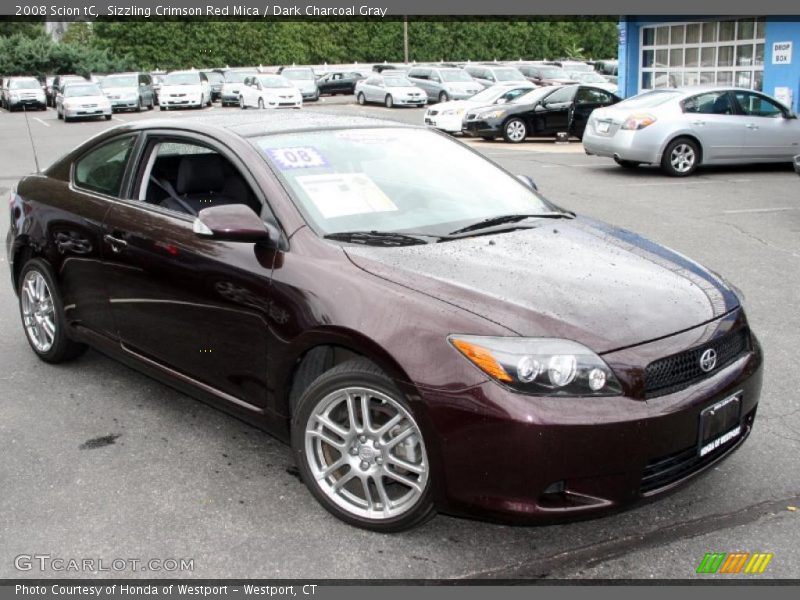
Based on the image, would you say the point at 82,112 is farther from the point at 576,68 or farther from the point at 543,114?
the point at 576,68

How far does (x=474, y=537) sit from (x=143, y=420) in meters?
2.04

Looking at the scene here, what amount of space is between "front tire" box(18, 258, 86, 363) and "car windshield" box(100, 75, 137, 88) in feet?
114

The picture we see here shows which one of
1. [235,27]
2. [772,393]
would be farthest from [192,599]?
[235,27]

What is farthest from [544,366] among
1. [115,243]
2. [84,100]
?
[84,100]

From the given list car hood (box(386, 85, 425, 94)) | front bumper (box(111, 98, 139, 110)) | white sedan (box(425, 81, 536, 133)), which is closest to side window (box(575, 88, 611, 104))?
white sedan (box(425, 81, 536, 133))

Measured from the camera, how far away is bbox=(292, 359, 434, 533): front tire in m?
3.34

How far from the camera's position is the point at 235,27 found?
58281 mm

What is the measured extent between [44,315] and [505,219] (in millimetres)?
2998

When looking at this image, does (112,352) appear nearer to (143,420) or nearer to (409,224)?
(143,420)

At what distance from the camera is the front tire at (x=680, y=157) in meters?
14.8

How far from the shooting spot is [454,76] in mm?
36906

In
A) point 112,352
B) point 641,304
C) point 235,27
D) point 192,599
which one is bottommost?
point 192,599

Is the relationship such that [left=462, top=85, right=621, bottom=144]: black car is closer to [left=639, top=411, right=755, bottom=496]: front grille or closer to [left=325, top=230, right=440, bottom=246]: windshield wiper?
[left=325, top=230, right=440, bottom=246]: windshield wiper

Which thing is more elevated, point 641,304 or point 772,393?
point 641,304
